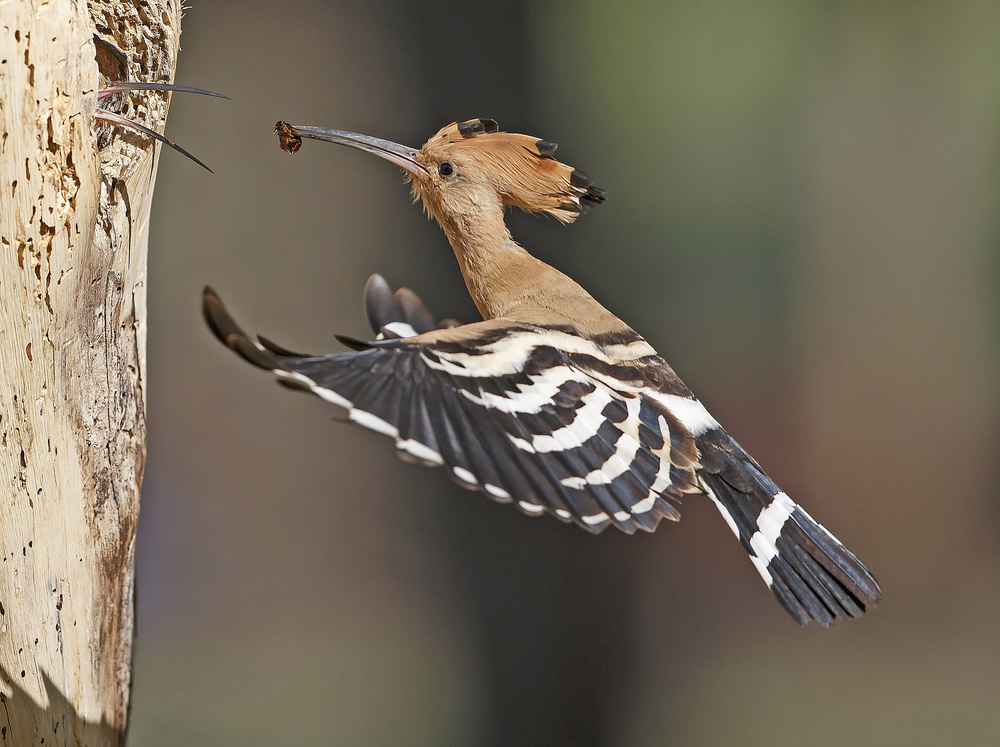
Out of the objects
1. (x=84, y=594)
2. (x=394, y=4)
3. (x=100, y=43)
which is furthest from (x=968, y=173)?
(x=84, y=594)

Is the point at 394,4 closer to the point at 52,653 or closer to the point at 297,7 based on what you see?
the point at 297,7

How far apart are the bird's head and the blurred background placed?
35cm

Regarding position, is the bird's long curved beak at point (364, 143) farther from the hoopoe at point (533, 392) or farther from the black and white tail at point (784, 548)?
the black and white tail at point (784, 548)

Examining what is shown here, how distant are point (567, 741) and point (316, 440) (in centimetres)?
58

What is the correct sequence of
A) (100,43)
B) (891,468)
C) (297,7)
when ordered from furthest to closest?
1. (891,468)
2. (297,7)
3. (100,43)

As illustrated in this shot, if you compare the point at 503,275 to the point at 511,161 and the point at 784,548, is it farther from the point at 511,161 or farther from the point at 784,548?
the point at 784,548

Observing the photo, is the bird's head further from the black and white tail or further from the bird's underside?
the black and white tail

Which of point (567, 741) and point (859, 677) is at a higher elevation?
point (859, 677)

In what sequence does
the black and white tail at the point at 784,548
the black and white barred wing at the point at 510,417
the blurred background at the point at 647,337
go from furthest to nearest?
the blurred background at the point at 647,337
the black and white tail at the point at 784,548
the black and white barred wing at the point at 510,417

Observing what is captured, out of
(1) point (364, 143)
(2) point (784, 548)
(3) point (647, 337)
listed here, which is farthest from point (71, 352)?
(3) point (647, 337)

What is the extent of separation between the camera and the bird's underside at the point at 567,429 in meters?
0.46

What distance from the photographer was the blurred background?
990 mm

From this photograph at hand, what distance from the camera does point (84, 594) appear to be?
1.98ft

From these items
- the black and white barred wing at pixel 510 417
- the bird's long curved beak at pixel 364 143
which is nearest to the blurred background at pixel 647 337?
the bird's long curved beak at pixel 364 143
